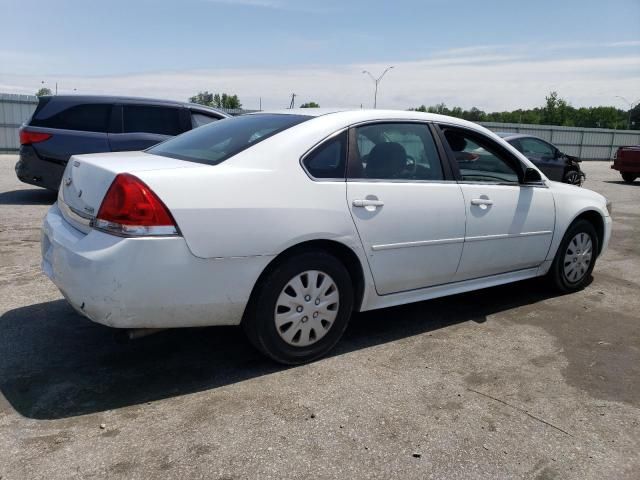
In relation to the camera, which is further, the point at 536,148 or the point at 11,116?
the point at 11,116

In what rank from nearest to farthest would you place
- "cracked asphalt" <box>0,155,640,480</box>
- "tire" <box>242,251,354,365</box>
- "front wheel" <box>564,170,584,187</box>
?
"cracked asphalt" <box>0,155,640,480</box>, "tire" <box>242,251,354,365</box>, "front wheel" <box>564,170,584,187</box>

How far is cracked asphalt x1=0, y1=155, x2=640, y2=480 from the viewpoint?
2559 millimetres

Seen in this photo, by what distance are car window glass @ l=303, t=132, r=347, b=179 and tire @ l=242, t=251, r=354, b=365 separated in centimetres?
49

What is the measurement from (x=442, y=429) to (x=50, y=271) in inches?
92.1

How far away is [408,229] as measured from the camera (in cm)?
378

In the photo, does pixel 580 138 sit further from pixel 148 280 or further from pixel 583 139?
pixel 148 280

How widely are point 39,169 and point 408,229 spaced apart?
6743mm

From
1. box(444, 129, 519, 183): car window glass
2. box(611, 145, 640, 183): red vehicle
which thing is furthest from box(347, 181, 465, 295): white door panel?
box(611, 145, 640, 183): red vehicle

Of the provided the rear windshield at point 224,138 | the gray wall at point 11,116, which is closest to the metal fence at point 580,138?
the gray wall at point 11,116

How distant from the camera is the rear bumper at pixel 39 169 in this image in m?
8.48

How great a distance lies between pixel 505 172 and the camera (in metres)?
4.61

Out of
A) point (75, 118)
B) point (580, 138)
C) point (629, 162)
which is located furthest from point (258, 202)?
point (580, 138)

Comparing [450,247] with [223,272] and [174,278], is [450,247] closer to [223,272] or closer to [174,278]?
[223,272]

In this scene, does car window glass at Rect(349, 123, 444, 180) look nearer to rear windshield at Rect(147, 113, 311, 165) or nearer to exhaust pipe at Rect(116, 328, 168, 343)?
rear windshield at Rect(147, 113, 311, 165)
